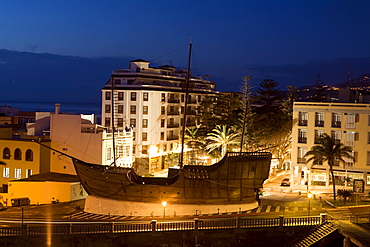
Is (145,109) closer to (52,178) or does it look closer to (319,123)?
(52,178)

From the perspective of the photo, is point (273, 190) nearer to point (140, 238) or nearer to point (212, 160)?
point (212, 160)

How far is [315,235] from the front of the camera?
2777 cm

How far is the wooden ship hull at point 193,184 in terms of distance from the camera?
3291 cm

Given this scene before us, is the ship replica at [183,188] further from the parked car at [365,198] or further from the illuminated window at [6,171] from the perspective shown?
the illuminated window at [6,171]

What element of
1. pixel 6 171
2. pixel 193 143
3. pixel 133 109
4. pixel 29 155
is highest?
pixel 133 109

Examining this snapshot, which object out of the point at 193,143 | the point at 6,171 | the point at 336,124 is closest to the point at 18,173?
the point at 6,171

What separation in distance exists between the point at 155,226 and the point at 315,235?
8638 millimetres

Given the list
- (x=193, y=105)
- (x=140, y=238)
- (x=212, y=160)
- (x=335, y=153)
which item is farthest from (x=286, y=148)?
(x=140, y=238)

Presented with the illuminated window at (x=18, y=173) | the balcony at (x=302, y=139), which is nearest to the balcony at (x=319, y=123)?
the balcony at (x=302, y=139)

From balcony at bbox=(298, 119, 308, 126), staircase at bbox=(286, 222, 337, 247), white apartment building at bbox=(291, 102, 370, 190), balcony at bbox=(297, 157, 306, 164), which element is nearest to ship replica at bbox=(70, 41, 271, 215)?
staircase at bbox=(286, 222, 337, 247)

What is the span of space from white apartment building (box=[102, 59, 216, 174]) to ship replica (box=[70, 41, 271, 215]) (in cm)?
A: 2092

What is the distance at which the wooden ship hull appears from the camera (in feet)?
108

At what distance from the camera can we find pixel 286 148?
57812 mm

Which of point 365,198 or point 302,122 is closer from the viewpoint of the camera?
point 365,198
